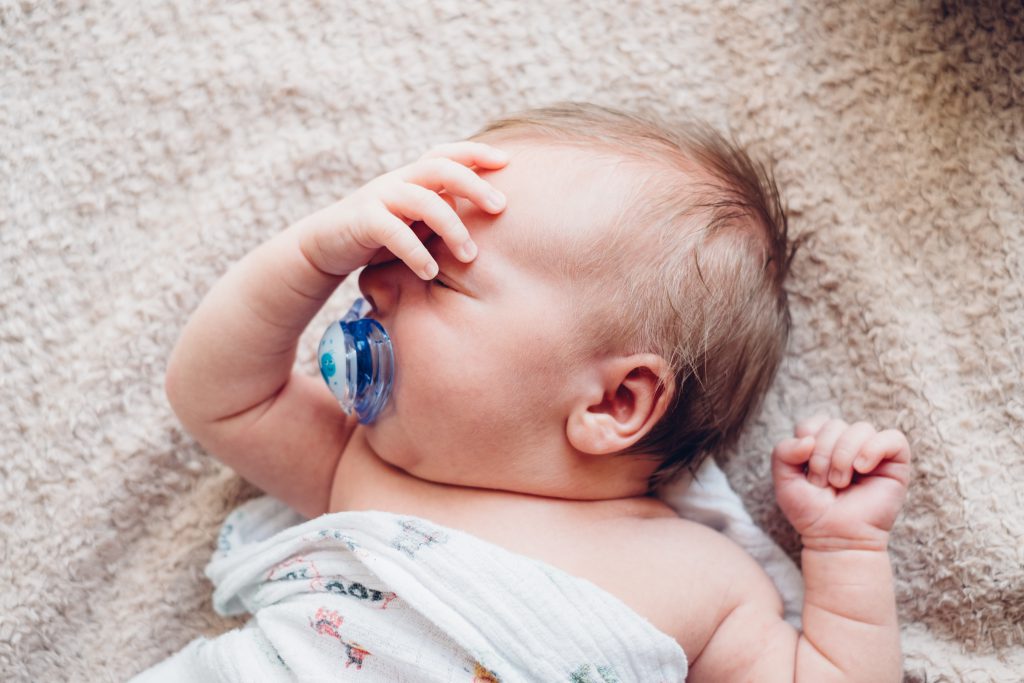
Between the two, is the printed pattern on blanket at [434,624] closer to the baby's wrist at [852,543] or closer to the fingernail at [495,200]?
the baby's wrist at [852,543]

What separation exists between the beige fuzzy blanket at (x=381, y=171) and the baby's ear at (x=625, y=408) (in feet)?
0.94

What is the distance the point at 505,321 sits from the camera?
111cm

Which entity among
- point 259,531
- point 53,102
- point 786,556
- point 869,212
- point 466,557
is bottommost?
point 786,556

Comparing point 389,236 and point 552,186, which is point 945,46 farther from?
point 389,236

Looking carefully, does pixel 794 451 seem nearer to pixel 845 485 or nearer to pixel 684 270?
pixel 845 485

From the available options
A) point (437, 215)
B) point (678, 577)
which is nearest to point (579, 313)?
point (437, 215)

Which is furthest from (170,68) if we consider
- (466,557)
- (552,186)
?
(466,557)

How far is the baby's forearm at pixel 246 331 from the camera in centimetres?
120

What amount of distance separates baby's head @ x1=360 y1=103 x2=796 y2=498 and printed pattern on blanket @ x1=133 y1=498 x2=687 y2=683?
105 millimetres

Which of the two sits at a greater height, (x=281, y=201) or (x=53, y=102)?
(x=53, y=102)

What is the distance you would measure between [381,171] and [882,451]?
2.60 ft

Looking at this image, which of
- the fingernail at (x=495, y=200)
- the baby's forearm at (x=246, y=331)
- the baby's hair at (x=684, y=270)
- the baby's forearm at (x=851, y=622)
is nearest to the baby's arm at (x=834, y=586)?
the baby's forearm at (x=851, y=622)

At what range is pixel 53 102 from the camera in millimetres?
1394

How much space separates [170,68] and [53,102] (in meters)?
0.17
